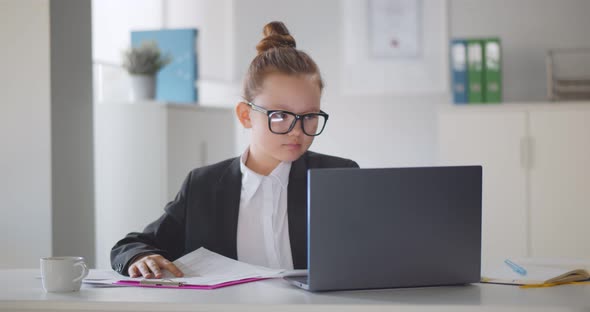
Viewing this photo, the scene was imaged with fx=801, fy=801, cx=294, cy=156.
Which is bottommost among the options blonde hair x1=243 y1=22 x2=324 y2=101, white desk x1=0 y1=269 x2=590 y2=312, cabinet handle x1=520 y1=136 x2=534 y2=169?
white desk x1=0 y1=269 x2=590 y2=312

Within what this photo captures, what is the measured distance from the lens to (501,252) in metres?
4.16

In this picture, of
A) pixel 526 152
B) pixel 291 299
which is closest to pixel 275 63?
pixel 291 299

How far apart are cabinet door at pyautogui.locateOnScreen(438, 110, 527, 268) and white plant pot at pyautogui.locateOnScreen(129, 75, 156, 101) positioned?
1.58 metres

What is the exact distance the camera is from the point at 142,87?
366 cm

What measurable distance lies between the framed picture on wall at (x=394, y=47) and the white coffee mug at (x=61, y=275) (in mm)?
3230

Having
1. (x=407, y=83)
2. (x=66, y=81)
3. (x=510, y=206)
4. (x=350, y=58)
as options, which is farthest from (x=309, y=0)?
(x=66, y=81)

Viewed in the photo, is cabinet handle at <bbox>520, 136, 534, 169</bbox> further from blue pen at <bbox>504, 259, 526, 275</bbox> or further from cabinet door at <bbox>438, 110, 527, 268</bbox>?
blue pen at <bbox>504, 259, 526, 275</bbox>

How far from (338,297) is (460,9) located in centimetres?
338

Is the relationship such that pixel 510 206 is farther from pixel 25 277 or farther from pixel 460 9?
pixel 25 277

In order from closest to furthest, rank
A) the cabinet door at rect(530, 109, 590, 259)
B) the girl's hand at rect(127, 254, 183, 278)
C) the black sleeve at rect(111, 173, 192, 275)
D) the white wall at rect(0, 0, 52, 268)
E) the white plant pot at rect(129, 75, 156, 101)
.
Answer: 1. the girl's hand at rect(127, 254, 183, 278)
2. the black sleeve at rect(111, 173, 192, 275)
3. the white wall at rect(0, 0, 52, 268)
4. the white plant pot at rect(129, 75, 156, 101)
5. the cabinet door at rect(530, 109, 590, 259)

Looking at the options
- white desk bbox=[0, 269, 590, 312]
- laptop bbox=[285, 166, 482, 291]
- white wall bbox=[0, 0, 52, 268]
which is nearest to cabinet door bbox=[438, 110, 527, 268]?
white wall bbox=[0, 0, 52, 268]

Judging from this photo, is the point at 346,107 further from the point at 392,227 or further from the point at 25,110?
the point at 392,227

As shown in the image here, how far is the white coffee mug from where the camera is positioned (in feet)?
5.08

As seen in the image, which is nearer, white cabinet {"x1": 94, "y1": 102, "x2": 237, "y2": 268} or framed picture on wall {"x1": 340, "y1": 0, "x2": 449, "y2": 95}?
white cabinet {"x1": 94, "y1": 102, "x2": 237, "y2": 268}
